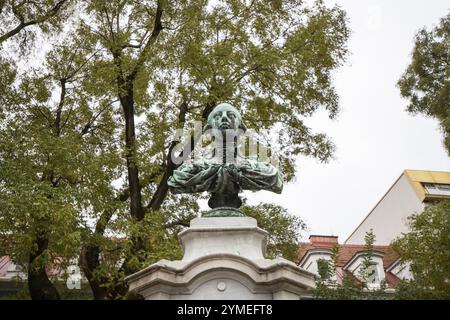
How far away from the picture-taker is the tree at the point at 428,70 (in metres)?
14.3

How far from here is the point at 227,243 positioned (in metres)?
6.02

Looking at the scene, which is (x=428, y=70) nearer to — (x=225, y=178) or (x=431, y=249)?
(x=431, y=249)

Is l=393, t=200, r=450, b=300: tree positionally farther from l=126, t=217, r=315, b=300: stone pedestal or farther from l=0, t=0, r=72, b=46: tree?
l=0, t=0, r=72, b=46: tree

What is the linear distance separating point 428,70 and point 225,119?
377 inches

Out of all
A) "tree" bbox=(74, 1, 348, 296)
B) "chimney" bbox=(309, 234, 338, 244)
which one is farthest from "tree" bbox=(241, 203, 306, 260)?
"chimney" bbox=(309, 234, 338, 244)

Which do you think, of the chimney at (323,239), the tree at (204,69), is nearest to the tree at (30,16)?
the tree at (204,69)

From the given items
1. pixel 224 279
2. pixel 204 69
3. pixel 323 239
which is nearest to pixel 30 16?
pixel 204 69

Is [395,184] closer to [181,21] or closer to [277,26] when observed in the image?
[277,26]

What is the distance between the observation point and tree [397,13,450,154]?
14.3 metres

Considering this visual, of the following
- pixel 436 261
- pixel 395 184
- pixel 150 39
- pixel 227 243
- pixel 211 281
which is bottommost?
pixel 211 281
